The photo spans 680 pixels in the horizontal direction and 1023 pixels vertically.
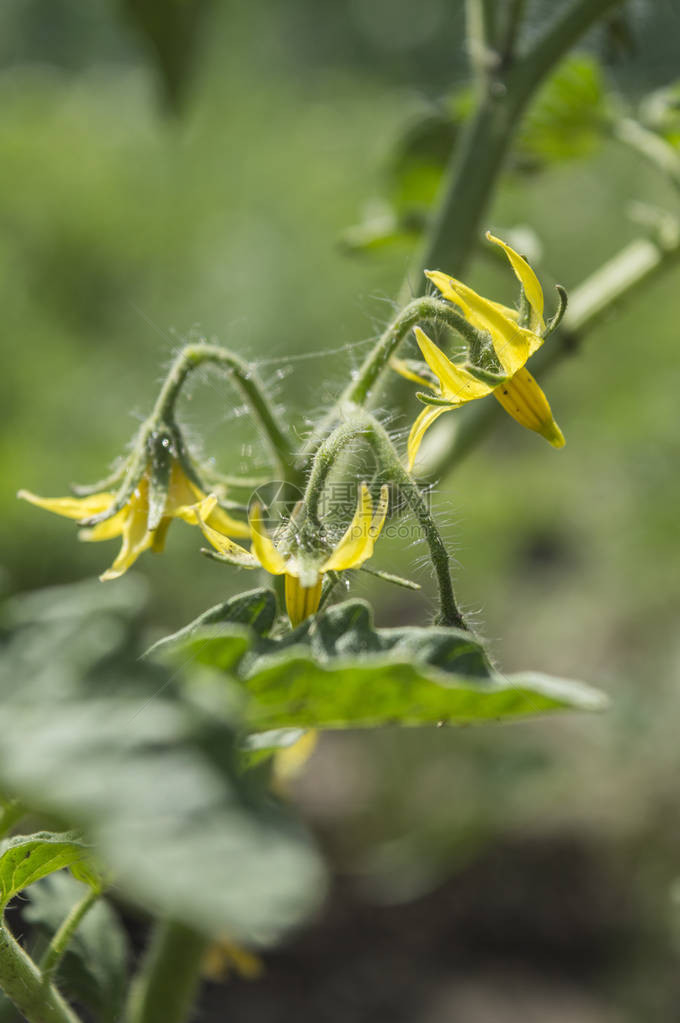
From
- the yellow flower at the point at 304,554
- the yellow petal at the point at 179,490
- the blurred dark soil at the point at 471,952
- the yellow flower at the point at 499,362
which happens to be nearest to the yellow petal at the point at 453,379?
the yellow flower at the point at 499,362

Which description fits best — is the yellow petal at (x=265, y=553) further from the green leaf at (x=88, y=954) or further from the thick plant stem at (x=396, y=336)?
the green leaf at (x=88, y=954)

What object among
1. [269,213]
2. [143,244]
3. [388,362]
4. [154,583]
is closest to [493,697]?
[388,362]

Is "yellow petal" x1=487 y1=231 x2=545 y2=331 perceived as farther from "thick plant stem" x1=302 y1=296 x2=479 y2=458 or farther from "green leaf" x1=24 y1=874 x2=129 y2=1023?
"green leaf" x1=24 y1=874 x2=129 y2=1023

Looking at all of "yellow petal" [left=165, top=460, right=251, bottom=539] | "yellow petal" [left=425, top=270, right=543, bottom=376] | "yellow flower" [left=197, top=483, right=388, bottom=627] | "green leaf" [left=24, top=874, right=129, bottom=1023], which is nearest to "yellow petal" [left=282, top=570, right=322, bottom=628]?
"yellow flower" [left=197, top=483, right=388, bottom=627]

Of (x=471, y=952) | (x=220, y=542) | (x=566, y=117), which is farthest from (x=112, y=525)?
(x=471, y=952)

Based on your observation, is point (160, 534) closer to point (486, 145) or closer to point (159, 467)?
point (159, 467)
